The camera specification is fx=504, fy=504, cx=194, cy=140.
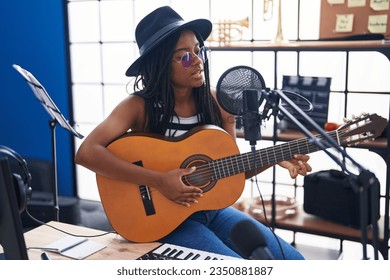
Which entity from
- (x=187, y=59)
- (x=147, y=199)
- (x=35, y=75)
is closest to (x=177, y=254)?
(x=147, y=199)

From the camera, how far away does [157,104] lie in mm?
2037

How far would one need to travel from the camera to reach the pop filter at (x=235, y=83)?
178cm

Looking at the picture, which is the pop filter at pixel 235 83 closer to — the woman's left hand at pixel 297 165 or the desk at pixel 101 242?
the woman's left hand at pixel 297 165

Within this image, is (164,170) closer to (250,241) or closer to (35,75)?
(250,241)

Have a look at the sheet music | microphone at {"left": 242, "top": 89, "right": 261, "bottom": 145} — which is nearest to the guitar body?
the sheet music

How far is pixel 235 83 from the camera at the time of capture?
70.4 inches

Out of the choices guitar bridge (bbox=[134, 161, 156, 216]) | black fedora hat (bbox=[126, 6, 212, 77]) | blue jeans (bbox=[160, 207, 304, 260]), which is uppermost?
black fedora hat (bbox=[126, 6, 212, 77])

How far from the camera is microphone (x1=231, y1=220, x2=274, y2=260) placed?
2.96ft

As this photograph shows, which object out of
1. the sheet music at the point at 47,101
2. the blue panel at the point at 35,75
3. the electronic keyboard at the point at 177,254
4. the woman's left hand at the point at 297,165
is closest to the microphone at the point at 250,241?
the electronic keyboard at the point at 177,254

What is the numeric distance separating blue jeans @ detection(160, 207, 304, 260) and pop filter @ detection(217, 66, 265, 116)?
0.41 m

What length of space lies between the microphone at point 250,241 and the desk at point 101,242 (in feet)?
2.26

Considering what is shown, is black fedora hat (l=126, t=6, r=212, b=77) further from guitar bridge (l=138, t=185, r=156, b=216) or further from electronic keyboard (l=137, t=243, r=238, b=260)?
electronic keyboard (l=137, t=243, r=238, b=260)

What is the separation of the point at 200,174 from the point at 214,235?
0.24 m
